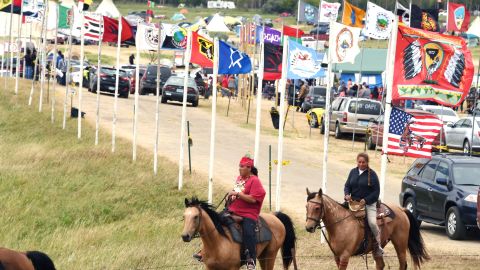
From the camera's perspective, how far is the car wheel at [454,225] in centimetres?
2275

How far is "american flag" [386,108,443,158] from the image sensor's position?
20438 millimetres

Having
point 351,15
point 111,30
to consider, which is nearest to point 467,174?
point 351,15

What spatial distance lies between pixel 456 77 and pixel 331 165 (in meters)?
15.7

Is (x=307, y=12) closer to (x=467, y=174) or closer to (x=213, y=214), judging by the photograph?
(x=467, y=174)

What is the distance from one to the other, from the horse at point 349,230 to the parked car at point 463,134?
839 inches

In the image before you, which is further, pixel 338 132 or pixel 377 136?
pixel 338 132

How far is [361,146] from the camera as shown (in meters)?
43.2

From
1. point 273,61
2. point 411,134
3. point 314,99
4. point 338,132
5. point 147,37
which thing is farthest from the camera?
point 314,99

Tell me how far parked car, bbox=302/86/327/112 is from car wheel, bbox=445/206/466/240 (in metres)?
33.2

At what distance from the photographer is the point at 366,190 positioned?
17578mm

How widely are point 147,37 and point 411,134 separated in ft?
43.3

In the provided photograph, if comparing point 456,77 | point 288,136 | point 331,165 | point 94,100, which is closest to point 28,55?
point 94,100

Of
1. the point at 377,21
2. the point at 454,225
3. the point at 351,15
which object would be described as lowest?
the point at 454,225

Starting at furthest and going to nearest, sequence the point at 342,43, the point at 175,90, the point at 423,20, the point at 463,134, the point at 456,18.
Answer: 1. the point at 175,90
2. the point at 456,18
3. the point at 463,134
4. the point at 423,20
5. the point at 342,43
